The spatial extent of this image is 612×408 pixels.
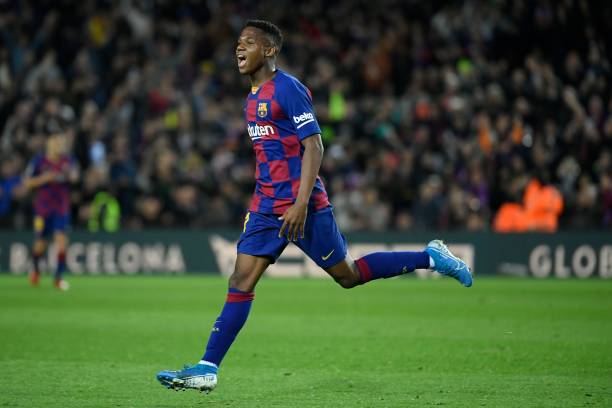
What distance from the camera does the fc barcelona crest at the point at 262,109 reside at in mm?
6582

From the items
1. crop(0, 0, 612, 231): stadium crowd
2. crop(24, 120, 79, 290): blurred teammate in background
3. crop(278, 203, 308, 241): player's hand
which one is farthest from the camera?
crop(0, 0, 612, 231): stadium crowd

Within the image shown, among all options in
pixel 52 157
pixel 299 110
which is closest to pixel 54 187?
pixel 52 157

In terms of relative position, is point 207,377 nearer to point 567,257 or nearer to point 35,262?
point 35,262

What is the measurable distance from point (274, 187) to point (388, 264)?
41.3 inches

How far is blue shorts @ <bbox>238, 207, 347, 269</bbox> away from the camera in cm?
656

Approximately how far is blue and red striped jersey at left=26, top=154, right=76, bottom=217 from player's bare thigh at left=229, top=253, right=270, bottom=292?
10104 millimetres

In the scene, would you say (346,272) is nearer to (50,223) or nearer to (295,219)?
(295,219)

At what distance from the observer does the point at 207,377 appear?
625 cm

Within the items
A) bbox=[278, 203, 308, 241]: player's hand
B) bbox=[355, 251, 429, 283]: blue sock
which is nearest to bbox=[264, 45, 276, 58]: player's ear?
bbox=[278, 203, 308, 241]: player's hand

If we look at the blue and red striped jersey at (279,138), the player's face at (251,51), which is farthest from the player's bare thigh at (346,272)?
the player's face at (251,51)

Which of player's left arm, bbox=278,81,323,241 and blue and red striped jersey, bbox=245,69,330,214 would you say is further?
blue and red striped jersey, bbox=245,69,330,214

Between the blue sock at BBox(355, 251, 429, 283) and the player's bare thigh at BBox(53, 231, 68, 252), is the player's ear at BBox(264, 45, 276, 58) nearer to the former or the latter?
the blue sock at BBox(355, 251, 429, 283)

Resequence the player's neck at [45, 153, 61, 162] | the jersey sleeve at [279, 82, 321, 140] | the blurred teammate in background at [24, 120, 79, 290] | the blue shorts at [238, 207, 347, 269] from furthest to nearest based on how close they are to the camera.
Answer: the player's neck at [45, 153, 61, 162] → the blurred teammate in background at [24, 120, 79, 290] → the blue shorts at [238, 207, 347, 269] → the jersey sleeve at [279, 82, 321, 140]

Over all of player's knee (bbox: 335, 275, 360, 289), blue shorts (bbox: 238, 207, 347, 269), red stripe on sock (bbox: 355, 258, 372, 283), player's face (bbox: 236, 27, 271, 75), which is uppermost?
player's face (bbox: 236, 27, 271, 75)
